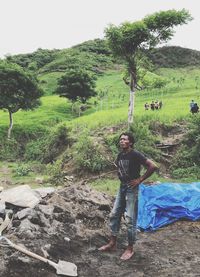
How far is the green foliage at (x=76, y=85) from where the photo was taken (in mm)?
38719

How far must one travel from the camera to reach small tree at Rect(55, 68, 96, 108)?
3872cm

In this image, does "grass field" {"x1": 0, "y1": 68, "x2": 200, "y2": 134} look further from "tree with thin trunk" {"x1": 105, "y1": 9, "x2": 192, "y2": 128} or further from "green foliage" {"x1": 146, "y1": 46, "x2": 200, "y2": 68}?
"green foliage" {"x1": 146, "y1": 46, "x2": 200, "y2": 68}

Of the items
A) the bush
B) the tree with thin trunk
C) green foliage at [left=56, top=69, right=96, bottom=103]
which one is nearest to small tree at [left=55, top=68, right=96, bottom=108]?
green foliage at [left=56, top=69, right=96, bottom=103]

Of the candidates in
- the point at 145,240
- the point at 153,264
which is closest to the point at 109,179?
the point at 145,240

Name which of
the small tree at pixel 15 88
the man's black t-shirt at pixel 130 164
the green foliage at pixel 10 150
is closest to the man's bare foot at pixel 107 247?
the man's black t-shirt at pixel 130 164

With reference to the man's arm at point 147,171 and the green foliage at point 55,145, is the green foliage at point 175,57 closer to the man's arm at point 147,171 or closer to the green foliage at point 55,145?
the green foliage at point 55,145

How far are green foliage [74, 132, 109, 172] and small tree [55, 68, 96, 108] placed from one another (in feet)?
66.0

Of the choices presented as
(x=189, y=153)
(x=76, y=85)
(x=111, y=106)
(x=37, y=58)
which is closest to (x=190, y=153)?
(x=189, y=153)

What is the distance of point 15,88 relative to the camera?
30.0m

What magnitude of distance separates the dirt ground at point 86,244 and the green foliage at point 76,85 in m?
29.8

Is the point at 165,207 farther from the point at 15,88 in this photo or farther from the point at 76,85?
the point at 76,85

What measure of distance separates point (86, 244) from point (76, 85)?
103 ft

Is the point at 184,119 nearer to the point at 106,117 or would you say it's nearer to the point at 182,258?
the point at 106,117

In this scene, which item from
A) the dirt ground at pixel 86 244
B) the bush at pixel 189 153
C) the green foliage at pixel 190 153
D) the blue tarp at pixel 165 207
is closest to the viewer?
the dirt ground at pixel 86 244
